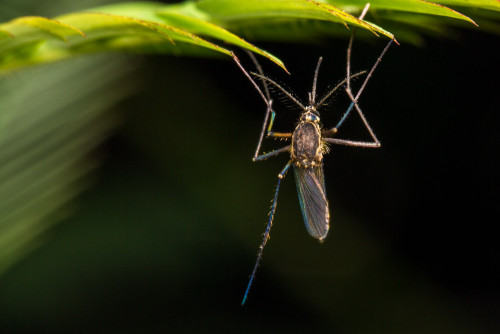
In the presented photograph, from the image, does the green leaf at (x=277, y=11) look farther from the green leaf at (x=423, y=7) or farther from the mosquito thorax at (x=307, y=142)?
the mosquito thorax at (x=307, y=142)

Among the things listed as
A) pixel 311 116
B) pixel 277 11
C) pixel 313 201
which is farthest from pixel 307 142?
pixel 277 11

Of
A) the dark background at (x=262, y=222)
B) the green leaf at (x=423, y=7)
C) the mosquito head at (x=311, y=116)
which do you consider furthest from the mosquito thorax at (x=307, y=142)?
the green leaf at (x=423, y=7)

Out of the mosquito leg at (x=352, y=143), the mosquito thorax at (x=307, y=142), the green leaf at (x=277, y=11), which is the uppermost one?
the mosquito leg at (x=352, y=143)

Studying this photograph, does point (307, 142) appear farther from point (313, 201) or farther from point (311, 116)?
point (313, 201)

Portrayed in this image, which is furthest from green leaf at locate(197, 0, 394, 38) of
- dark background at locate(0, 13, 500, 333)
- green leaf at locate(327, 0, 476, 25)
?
dark background at locate(0, 13, 500, 333)

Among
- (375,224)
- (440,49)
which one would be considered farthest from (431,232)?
(440,49)

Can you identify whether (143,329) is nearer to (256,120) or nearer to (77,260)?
(77,260)

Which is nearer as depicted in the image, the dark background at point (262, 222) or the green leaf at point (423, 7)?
the green leaf at point (423, 7)
